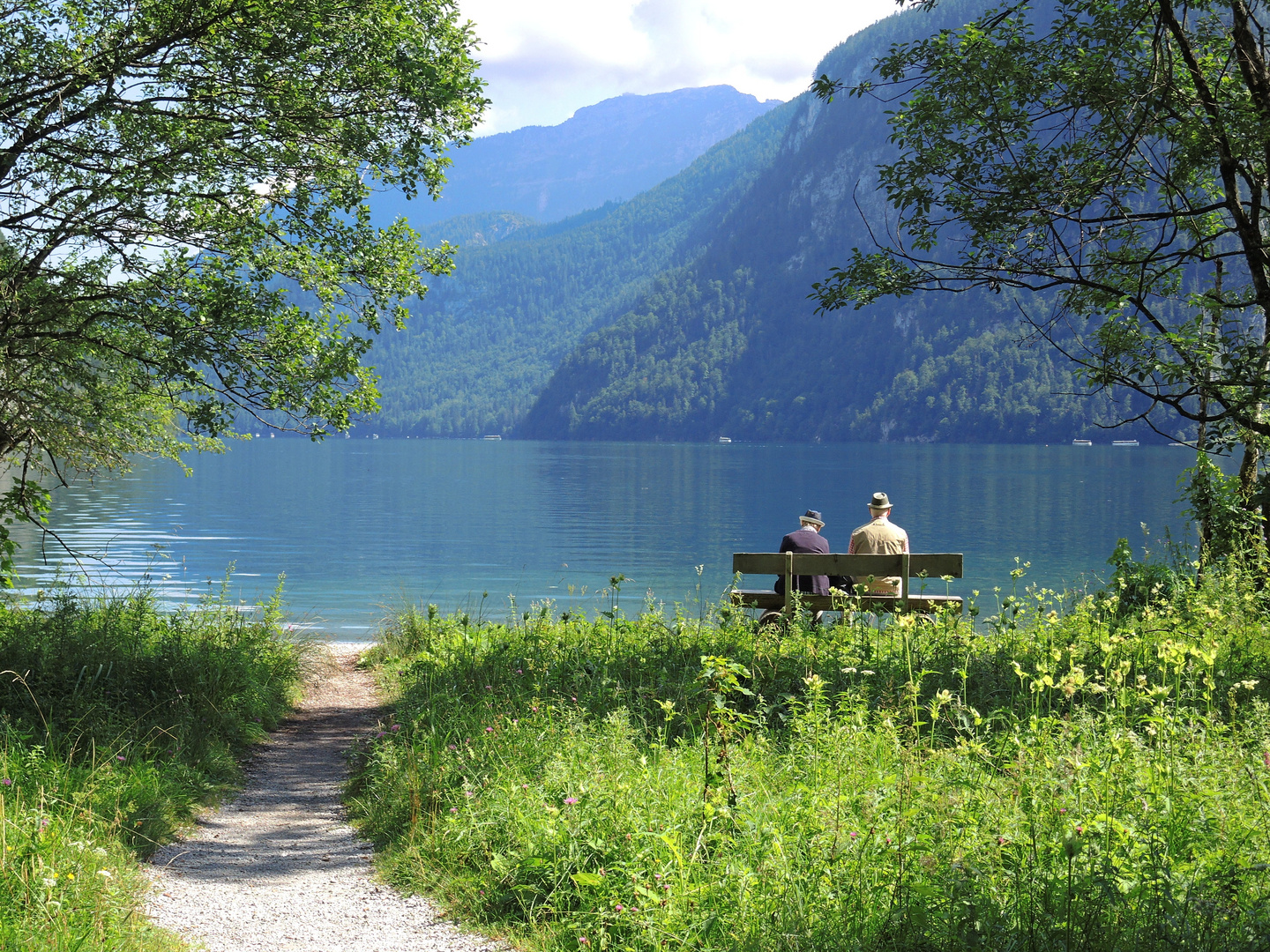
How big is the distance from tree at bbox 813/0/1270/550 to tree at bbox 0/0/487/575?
407 cm

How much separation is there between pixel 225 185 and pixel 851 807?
25.1ft

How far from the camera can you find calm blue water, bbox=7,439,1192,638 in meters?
23.7

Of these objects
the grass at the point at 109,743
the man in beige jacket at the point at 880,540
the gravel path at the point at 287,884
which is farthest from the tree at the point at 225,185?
the man in beige jacket at the point at 880,540

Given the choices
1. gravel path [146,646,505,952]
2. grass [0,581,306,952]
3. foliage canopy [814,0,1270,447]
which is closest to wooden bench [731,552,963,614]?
foliage canopy [814,0,1270,447]

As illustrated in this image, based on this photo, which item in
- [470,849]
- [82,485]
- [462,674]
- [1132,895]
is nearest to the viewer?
[1132,895]

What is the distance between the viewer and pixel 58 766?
17.6 feet

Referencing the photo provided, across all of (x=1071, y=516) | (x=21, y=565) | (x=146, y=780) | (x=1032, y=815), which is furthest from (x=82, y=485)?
(x=1032, y=815)

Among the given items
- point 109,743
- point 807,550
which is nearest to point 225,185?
point 109,743

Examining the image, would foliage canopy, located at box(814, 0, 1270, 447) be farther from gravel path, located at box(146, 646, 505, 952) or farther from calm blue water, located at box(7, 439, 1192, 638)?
gravel path, located at box(146, 646, 505, 952)

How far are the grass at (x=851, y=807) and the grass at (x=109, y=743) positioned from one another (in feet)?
4.11

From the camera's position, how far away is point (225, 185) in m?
8.58

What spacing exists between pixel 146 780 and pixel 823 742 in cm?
414

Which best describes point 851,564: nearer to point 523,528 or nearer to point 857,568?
point 857,568

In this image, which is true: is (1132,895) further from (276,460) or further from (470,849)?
(276,460)
